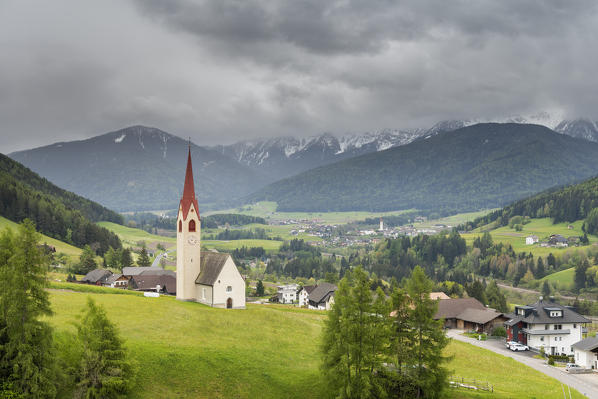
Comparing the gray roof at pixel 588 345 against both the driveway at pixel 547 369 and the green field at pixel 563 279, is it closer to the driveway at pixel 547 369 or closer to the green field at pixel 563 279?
the driveway at pixel 547 369

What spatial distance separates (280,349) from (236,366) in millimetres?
9633

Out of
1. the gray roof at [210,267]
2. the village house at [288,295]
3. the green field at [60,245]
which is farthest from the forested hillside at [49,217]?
the gray roof at [210,267]

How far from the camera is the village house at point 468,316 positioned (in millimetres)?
92062

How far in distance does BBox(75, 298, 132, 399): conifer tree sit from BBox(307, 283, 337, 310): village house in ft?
276

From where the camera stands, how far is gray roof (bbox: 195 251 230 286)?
6946 cm

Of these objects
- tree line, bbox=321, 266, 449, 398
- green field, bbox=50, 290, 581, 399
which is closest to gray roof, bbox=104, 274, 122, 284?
green field, bbox=50, 290, 581, 399

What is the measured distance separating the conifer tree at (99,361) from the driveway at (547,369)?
47260mm

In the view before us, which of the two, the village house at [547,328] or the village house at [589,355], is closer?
the village house at [589,355]

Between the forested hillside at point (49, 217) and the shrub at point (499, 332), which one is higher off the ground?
the forested hillside at point (49, 217)

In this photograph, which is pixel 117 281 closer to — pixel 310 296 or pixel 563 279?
pixel 310 296

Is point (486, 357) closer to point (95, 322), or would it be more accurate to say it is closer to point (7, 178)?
point (95, 322)

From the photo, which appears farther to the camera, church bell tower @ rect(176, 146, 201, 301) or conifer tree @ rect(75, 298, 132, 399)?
church bell tower @ rect(176, 146, 201, 301)

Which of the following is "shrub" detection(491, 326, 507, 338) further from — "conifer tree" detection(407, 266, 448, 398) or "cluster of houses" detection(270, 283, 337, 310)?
"conifer tree" detection(407, 266, 448, 398)

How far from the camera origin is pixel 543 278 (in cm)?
18925
